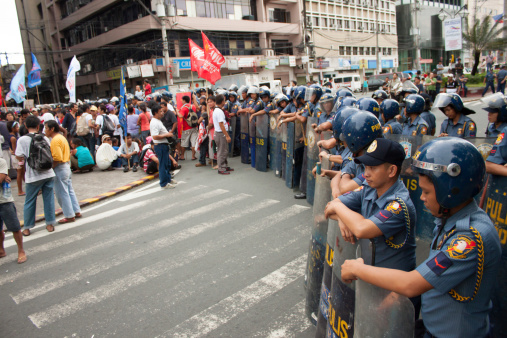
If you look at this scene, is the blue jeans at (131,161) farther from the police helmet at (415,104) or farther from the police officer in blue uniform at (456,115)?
the police officer in blue uniform at (456,115)

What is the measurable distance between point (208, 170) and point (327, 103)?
5645 mm

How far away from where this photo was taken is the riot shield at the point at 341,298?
7.54ft

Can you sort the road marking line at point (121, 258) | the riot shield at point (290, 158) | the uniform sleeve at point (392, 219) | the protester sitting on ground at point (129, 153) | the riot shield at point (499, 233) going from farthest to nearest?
the protester sitting on ground at point (129, 153), the riot shield at point (290, 158), the road marking line at point (121, 258), the riot shield at point (499, 233), the uniform sleeve at point (392, 219)

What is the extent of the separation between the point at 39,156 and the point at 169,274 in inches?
138

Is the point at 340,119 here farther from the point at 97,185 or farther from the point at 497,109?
the point at 97,185

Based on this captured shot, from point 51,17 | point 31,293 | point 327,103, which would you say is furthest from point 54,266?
point 51,17

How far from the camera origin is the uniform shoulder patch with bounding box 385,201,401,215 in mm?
2289

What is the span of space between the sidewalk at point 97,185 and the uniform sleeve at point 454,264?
838cm

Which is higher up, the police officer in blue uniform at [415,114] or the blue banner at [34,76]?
the blue banner at [34,76]

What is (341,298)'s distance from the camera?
236 centimetres

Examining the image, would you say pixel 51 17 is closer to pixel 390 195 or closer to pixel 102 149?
pixel 102 149

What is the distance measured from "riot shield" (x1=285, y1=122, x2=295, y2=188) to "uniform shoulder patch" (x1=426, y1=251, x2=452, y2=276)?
20.0 ft

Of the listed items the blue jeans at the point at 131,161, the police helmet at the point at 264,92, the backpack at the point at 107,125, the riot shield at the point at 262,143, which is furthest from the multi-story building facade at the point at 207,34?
the riot shield at the point at 262,143

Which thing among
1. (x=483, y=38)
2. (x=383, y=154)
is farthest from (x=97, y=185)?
(x=483, y=38)
